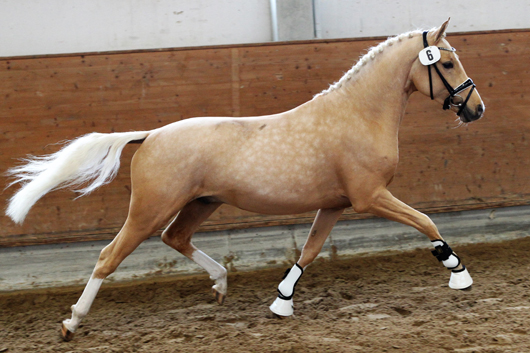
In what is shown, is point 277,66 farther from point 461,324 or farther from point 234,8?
point 461,324

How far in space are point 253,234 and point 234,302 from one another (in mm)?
908

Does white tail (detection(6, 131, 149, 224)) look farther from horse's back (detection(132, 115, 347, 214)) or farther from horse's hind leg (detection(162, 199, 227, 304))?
horse's hind leg (detection(162, 199, 227, 304))

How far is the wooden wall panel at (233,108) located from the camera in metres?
3.97

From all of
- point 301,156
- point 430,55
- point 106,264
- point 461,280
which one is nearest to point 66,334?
point 106,264

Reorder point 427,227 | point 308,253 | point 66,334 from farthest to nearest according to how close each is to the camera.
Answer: point 308,253, point 66,334, point 427,227

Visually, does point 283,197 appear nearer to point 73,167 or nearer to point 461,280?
point 461,280

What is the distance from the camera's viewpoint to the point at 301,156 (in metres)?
2.64

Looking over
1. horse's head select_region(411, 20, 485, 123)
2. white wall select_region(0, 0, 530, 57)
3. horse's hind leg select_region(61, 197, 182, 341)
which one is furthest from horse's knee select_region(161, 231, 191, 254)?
white wall select_region(0, 0, 530, 57)

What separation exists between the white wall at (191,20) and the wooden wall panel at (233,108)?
0.71 meters

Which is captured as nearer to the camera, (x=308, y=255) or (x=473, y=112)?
(x=473, y=112)

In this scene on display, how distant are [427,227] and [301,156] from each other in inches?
32.8

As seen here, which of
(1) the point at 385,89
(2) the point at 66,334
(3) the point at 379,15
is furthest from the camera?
(3) the point at 379,15

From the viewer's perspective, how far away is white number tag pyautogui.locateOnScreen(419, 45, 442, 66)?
8.52 ft

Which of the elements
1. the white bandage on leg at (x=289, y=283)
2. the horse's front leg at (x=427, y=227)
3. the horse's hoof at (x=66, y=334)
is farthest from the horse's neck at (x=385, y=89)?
the horse's hoof at (x=66, y=334)
